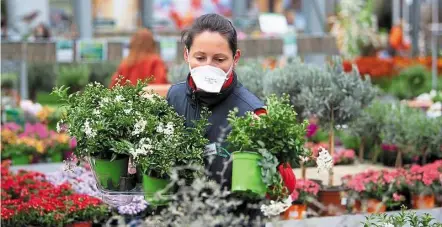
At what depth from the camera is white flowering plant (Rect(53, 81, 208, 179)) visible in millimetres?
4000

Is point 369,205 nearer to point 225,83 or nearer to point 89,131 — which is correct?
point 225,83

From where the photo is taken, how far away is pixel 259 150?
147 inches

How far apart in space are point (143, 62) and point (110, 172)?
6.49 metres

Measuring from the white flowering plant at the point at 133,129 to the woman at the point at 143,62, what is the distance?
607cm

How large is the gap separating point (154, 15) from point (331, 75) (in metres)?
15.7

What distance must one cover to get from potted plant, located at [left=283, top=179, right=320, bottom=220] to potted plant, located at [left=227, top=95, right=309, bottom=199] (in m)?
3.77

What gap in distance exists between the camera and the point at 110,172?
4184 mm

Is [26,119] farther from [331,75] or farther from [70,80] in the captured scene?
[331,75]

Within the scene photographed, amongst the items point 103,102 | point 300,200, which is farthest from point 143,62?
point 103,102

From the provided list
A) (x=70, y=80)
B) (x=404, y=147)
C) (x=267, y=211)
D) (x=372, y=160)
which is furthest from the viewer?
(x=70, y=80)

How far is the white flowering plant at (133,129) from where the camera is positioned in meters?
4.00

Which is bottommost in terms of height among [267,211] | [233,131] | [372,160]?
[372,160]

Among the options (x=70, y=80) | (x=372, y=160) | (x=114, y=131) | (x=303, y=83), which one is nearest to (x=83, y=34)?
(x=70, y=80)

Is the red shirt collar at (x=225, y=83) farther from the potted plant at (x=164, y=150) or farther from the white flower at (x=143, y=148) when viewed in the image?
the white flower at (x=143, y=148)
